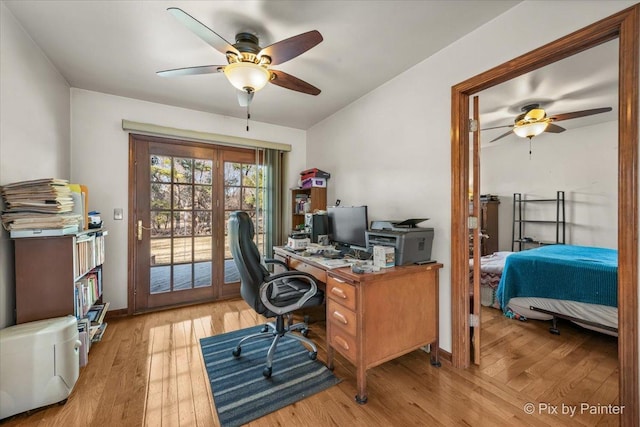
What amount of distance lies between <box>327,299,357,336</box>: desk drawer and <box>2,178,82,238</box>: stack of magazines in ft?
6.40

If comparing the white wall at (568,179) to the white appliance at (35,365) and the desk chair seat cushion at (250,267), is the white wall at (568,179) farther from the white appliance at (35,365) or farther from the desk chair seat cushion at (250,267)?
the white appliance at (35,365)

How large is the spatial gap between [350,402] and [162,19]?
9.14 feet

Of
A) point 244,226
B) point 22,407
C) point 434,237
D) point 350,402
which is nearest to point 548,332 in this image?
point 434,237

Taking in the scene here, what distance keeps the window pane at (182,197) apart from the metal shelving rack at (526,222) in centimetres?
552

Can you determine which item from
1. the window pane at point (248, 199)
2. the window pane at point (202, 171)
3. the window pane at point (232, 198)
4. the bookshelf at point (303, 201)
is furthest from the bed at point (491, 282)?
the window pane at point (202, 171)

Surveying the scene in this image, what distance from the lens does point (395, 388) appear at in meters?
1.75

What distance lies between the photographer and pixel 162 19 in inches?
68.4

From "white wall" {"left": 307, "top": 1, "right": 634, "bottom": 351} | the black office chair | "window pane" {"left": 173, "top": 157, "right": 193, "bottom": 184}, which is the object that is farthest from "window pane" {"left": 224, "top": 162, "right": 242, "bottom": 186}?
the black office chair

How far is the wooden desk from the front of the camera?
5.45ft

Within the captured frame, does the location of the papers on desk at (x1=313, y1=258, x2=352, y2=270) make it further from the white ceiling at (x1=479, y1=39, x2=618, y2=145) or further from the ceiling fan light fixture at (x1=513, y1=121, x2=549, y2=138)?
the ceiling fan light fixture at (x1=513, y1=121, x2=549, y2=138)

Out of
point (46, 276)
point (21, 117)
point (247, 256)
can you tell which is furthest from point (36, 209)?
point (247, 256)

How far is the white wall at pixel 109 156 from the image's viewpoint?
2766 mm

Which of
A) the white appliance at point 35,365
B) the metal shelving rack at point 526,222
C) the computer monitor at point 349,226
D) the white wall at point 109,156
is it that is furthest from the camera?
the metal shelving rack at point 526,222

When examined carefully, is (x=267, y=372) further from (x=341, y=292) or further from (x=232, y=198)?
(x=232, y=198)
